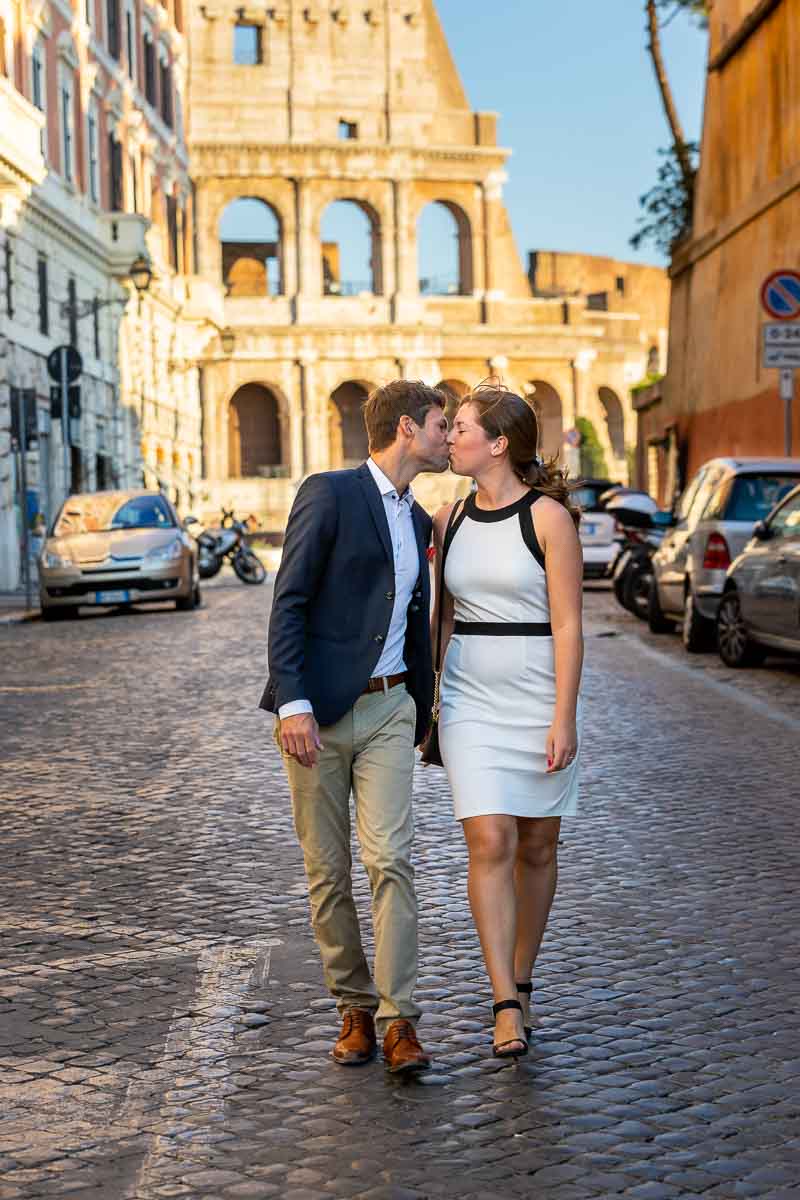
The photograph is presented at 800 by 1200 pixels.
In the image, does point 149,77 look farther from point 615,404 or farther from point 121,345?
point 615,404

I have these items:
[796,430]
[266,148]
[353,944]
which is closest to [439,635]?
[353,944]

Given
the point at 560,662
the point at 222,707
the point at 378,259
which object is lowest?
the point at 222,707

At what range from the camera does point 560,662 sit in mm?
4906

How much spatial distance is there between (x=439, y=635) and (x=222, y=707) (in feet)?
27.5

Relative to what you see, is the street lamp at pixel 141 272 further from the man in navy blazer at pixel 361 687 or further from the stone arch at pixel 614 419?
the stone arch at pixel 614 419

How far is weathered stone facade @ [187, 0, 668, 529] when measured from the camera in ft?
233

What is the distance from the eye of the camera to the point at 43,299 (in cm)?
3712

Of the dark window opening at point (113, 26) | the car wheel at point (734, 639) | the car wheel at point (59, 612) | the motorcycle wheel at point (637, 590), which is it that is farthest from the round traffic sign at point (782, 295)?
the dark window opening at point (113, 26)

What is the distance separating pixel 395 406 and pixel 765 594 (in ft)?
33.3

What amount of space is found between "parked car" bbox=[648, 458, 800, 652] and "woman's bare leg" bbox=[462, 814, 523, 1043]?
11598 mm

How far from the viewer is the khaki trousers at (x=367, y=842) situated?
477 cm

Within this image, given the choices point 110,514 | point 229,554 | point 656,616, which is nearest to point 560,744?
point 656,616

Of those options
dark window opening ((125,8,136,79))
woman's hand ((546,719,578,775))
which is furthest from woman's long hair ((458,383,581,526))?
dark window opening ((125,8,136,79))

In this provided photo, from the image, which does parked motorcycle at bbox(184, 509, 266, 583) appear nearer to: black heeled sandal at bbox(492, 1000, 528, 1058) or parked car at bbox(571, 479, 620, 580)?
parked car at bbox(571, 479, 620, 580)
